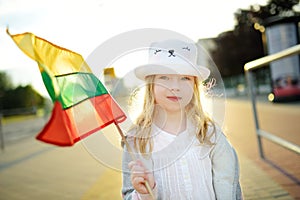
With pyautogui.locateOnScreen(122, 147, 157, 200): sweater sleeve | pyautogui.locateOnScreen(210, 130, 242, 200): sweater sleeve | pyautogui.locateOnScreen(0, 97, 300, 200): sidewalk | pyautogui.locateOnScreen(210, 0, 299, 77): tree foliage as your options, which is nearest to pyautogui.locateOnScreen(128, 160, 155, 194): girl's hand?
pyautogui.locateOnScreen(122, 147, 157, 200): sweater sleeve

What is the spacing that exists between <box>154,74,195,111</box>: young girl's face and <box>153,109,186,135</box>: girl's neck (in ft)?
0.25

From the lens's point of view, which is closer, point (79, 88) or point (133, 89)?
point (79, 88)

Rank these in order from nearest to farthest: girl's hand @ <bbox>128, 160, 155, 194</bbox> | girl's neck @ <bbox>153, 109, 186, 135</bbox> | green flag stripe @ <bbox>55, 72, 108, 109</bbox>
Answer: green flag stripe @ <bbox>55, 72, 108, 109</bbox>, girl's hand @ <bbox>128, 160, 155, 194</bbox>, girl's neck @ <bbox>153, 109, 186, 135</bbox>

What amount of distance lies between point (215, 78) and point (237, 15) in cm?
3264

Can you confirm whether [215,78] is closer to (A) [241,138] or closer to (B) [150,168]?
(B) [150,168]

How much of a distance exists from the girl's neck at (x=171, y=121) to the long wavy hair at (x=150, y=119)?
0.14 ft

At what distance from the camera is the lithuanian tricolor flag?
122 cm

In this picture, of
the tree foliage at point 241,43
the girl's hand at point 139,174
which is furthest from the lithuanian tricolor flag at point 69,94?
the tree foliage at point 241,43

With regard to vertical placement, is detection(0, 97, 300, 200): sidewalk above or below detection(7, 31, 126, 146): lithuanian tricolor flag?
below

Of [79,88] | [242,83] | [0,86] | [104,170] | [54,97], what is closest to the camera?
[54,97]

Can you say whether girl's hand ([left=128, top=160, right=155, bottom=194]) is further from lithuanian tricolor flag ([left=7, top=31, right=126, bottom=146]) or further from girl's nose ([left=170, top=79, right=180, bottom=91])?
girl's nose ([left=170, top=79, right=180, bottom=91])

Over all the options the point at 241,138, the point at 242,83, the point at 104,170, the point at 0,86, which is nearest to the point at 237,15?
the point at 242,83

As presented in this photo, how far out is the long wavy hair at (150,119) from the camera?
1.89 m

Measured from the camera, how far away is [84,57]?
158cm
